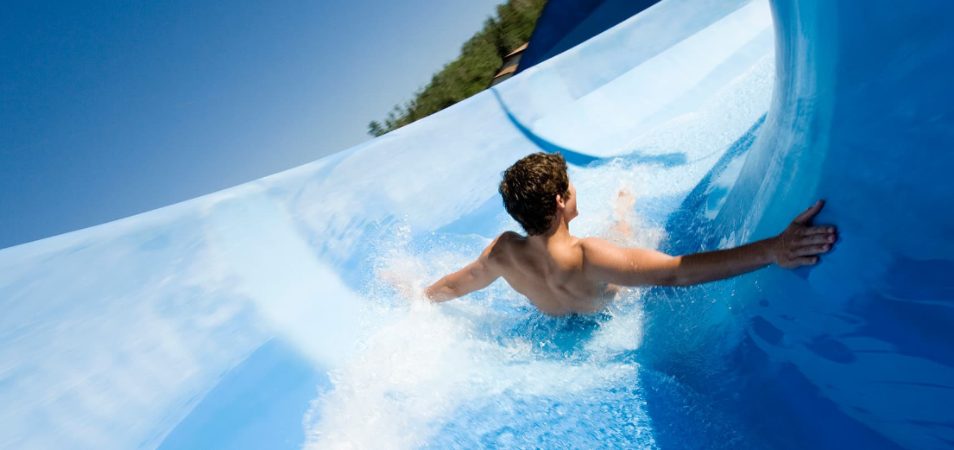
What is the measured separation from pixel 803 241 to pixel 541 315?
108 centimetres

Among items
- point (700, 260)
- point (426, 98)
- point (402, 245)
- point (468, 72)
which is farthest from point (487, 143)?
point (426, 98)

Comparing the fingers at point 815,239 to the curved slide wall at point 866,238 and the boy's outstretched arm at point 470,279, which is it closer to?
the curved slide wall at point 866,238

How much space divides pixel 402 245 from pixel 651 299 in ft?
4.71

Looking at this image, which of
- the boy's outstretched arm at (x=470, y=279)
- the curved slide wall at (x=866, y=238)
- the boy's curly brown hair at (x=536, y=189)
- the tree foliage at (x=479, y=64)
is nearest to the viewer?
the curved slide wall at (x=866, y=238)

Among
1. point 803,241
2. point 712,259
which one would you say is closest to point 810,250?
point 803,241

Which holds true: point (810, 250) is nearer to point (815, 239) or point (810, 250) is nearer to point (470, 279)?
point (815, 239)

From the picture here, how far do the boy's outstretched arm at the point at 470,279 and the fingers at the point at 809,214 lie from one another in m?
0.95

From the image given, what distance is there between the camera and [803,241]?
1319 mm

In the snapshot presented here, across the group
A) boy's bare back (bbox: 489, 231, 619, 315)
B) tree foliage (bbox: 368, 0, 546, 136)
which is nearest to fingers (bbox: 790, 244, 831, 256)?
boy's bare back (bbox: 489, 231, 619, 315)

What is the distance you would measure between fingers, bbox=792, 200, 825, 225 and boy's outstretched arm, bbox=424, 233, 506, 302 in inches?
37.4

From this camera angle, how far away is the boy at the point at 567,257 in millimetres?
1353

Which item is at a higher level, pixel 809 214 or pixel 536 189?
pixel 536 189

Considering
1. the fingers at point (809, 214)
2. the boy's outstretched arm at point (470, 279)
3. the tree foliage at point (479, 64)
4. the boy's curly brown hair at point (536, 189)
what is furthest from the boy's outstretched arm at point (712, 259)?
the tree foliage at point (479, 64)

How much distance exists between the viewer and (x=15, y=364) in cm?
205
